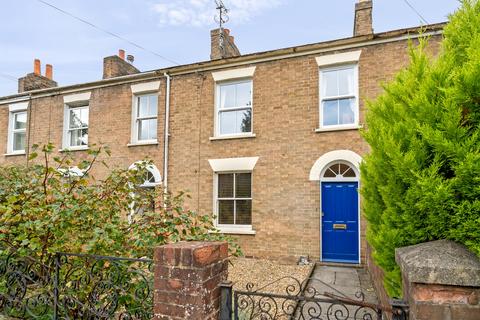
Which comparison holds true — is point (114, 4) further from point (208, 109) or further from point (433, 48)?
point (433, 48)

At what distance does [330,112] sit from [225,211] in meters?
4.17

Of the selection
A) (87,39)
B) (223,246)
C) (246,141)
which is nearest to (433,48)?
(246,141)

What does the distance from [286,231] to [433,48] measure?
5.94 metres

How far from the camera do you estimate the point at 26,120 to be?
13008 millimetres

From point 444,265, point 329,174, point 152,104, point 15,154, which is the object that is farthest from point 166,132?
point 444,265

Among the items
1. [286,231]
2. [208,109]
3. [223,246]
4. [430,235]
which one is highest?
[208,109]

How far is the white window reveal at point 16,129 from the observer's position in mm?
13125

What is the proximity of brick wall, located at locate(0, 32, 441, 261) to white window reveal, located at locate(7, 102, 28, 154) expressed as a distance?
5.95 meters

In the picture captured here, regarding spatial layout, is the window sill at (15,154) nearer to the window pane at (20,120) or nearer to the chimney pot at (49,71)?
the window pane at (20,120)

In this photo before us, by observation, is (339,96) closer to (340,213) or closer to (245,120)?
(245,120)

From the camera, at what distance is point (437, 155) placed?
2.05 m

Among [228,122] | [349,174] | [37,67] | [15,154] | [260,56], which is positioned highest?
[37,67]

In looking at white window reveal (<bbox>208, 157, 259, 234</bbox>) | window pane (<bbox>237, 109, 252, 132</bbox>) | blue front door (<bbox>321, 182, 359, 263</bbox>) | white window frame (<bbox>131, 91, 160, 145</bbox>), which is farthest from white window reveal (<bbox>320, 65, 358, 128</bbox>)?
white window frame (<bbox>131, 91, 160, 145</bbox>)

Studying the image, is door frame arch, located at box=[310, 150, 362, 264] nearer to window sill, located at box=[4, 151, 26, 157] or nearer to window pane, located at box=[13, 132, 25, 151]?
window sill, located at box=[4, 151, 26, 157]
